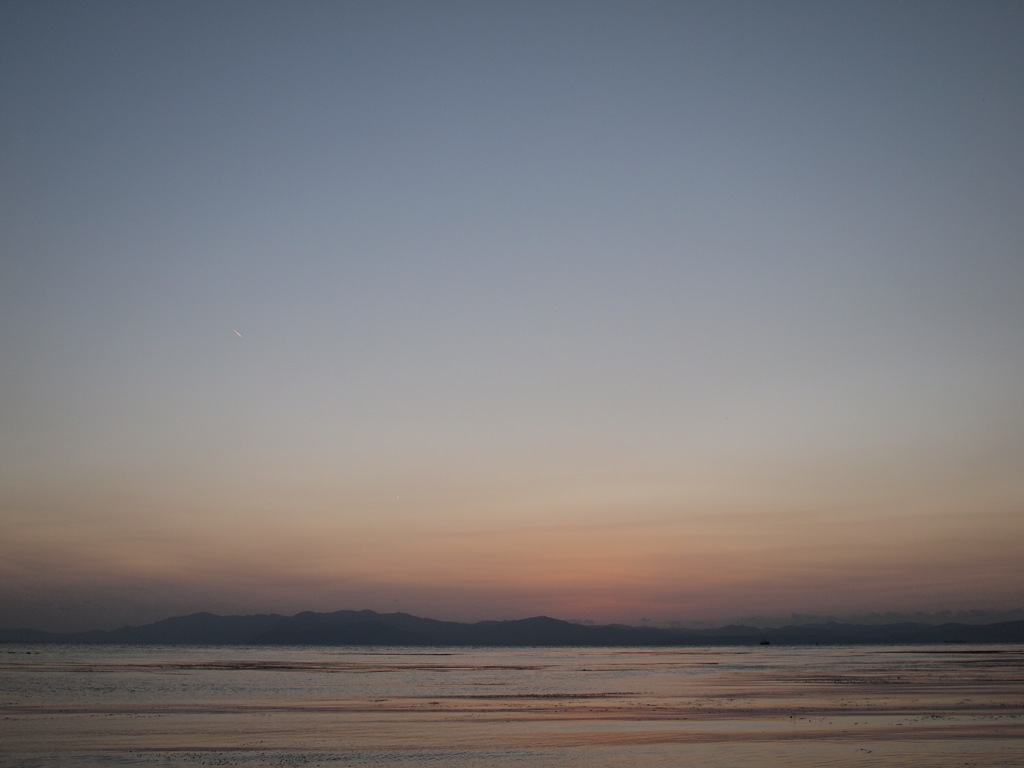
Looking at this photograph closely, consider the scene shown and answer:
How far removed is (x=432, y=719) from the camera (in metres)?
33.6

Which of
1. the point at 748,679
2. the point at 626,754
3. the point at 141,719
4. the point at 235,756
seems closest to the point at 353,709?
the point at 141,719

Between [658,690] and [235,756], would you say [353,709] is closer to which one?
[235,756]

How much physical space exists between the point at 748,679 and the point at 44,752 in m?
50.7

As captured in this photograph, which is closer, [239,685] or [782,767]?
[782,767]

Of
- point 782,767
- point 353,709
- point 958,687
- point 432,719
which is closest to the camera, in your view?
point 782,767

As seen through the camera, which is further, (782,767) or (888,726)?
(888,726)

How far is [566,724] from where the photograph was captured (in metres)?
31.4

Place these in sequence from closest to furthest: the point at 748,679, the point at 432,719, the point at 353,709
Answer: the point at 432,719
the point at 353,709
the point at 748,679

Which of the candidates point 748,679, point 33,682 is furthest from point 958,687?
point 33,682

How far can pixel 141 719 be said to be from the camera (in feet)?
105

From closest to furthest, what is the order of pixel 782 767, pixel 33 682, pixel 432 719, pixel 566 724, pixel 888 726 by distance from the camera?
pixel 782 767, pixel 888 726, pixel 566 724, pixel 432 719, pixel 33 682

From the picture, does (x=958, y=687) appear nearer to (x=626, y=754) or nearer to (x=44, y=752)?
(x=626, y=754)

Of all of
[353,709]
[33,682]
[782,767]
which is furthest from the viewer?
[33,682]

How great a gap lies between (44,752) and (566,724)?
17.8 metres
